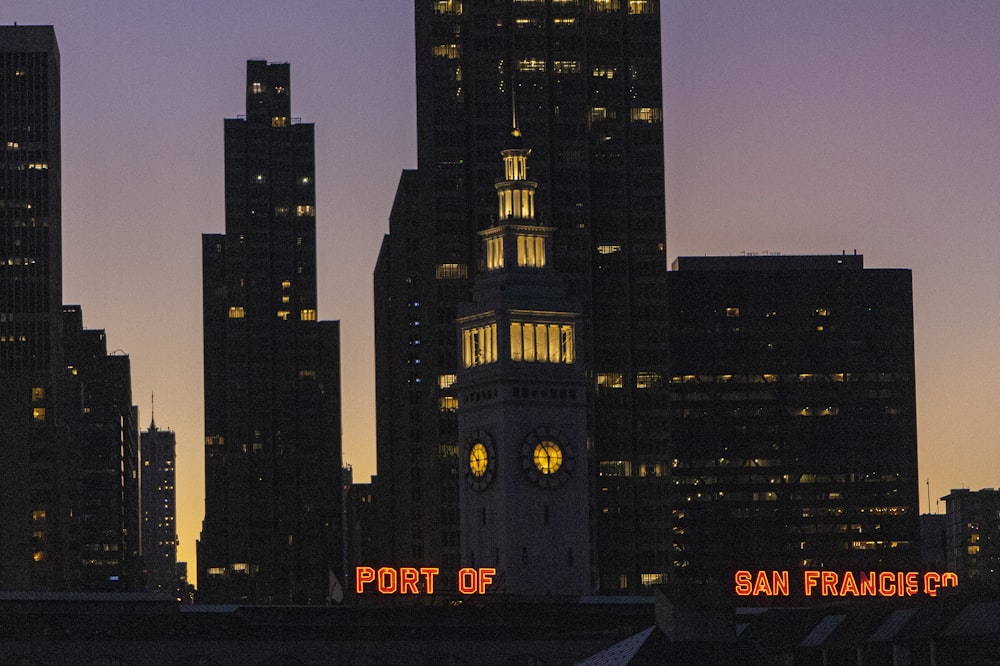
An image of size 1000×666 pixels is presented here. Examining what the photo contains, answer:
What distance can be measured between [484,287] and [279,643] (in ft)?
120

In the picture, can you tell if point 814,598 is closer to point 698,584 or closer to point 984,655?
point 984,655

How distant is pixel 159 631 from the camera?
149 metres


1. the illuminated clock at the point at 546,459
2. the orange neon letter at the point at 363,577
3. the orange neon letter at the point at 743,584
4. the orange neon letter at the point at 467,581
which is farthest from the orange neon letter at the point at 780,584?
the orange neon letter at the point at 363,577

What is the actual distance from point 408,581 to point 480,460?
33.6ft

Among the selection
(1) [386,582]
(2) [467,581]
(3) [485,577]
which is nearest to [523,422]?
(3) [485,577]

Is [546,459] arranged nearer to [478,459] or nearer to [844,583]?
[478,459]

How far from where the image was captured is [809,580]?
178375 mm

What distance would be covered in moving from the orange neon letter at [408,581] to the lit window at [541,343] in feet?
53.9

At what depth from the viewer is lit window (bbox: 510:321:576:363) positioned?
17400 centimetres

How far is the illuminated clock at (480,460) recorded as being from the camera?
17362cm

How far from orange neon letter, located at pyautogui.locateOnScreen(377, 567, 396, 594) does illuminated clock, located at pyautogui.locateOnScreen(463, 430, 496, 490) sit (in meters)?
9.30

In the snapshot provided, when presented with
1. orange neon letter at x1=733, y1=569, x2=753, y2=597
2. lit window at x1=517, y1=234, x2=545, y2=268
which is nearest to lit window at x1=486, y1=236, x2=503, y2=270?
lit window at x1=517, y1=234, x2=545, y2=268

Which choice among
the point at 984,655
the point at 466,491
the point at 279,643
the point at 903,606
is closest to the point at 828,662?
the point at 903,606

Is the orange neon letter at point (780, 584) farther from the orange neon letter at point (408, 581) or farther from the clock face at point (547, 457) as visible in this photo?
the orange neon letter at point (408, 581)
